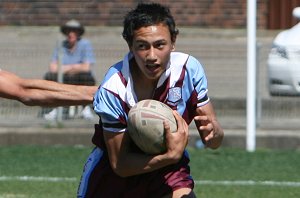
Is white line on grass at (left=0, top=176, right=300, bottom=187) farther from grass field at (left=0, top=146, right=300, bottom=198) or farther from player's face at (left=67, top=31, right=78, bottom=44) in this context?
Result: player's face at (left=67, top=31, right=78, bottom=44)

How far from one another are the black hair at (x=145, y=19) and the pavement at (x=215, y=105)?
6.66 metres

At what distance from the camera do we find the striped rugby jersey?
5.61 m

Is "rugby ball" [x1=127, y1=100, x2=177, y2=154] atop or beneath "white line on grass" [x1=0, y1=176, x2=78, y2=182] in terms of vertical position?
atop

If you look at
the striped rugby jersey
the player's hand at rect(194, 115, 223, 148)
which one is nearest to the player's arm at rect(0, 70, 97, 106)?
the striped rugby jersey

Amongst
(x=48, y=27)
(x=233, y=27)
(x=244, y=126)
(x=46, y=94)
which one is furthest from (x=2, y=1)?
(x=46, y=94)

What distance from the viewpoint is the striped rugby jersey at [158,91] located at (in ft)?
18.4

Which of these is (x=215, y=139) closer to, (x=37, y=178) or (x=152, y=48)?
(x=152, y=48)

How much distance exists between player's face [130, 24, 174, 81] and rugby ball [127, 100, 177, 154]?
184 millimetres

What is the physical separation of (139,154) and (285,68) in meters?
7.13

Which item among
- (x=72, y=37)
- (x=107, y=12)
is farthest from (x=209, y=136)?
(x=107, y=12)

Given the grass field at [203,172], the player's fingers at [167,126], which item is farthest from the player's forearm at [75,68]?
the player's fingers at [167,126]

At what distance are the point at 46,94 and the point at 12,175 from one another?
424cm

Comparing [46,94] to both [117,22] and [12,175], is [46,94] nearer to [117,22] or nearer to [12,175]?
[12,175]

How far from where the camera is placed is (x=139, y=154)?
18.4 ft
